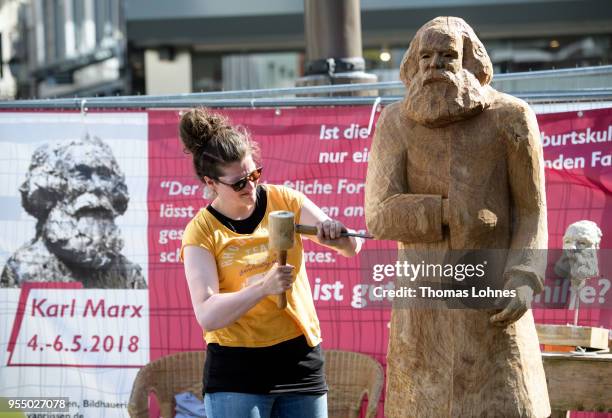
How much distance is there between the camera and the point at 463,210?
10.6 ft

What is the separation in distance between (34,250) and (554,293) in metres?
2.75

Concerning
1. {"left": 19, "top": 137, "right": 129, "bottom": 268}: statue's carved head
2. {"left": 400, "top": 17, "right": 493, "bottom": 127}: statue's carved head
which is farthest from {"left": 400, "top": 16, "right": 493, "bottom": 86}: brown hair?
{"left": 19, "top": 137, "right": 129, "bottom": 268}: statue's carved head

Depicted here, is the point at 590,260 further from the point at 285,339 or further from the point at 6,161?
the point at 6,161

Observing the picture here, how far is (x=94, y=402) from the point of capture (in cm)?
524

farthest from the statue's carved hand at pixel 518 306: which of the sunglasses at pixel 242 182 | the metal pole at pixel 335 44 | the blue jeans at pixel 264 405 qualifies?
the metal pole at pixel 335 44

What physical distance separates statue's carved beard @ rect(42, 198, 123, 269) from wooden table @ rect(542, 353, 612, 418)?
2.35 metres

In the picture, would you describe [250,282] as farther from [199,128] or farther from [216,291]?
[199,128]

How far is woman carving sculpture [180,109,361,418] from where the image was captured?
3.29 m

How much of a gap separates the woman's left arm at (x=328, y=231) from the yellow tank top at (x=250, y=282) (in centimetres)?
→ 10

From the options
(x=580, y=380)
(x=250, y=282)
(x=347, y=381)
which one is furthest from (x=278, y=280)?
(x=580, y=380)

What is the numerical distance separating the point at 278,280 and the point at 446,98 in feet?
2.68

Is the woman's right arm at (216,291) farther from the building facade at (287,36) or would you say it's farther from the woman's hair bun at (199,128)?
the building facade at (287,36)

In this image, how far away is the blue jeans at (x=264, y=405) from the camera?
Result: 3273 mm

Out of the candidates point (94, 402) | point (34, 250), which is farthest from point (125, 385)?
point (34, 250)
